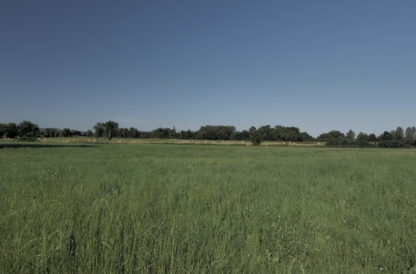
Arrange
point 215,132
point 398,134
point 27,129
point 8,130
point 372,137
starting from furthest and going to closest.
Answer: point 215,132 → point 27,129 → point 398,134 → point 372,137 → point 8,130

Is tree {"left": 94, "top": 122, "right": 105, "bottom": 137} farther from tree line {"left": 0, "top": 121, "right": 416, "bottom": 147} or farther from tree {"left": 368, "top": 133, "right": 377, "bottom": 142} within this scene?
tree {"left": 368, "top": 133, "right": 377, "bottom": 142}

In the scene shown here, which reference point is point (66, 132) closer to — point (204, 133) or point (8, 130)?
point (8, 130)

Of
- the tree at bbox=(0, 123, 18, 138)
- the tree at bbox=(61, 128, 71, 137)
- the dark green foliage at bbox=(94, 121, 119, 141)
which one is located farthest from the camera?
the tree at bbox=(61, 128, 71, 137)

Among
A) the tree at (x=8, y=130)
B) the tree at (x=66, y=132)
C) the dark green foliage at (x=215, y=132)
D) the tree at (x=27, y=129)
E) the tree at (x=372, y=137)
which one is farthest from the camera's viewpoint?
the tree at (x=66, y=132)

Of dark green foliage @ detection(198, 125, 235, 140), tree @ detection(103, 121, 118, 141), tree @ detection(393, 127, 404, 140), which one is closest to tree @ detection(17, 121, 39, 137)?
tree @ detection(103, 121, 118, 141)

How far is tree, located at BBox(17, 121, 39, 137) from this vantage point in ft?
418

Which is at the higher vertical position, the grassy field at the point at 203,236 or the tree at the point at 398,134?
the tree at the point at 398,134

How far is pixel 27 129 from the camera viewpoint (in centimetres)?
13312

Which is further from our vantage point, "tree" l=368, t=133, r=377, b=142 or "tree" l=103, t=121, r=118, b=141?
"tree" l=103, t=121, r=118, b=141

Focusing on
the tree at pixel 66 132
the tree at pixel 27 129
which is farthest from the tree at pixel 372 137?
the tree at pixel 27 129

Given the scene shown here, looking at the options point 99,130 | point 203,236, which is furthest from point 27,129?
point 203,236

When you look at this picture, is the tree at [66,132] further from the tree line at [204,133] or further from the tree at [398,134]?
the tree at [398,134]

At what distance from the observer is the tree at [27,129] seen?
127287 millimetres

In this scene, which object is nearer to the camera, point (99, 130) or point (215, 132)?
point (99, 130)
